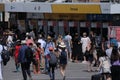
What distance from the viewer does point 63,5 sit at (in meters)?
40.2

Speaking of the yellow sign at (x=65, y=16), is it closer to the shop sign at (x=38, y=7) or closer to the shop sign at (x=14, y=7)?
the shop sign at (x=38, y=7)

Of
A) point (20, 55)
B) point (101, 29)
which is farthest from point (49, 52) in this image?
point (101, 29)

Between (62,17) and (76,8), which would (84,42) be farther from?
(62,17)

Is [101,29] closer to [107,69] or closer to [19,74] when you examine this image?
[19,74]

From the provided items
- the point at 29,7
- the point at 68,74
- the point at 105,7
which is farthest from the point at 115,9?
the point at 68,74

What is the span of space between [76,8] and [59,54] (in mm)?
14100

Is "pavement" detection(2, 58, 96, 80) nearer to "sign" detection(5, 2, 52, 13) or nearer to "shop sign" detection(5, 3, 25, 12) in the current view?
"sign" detection(5, 2, 52, 13)

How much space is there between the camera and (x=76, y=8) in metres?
39.1

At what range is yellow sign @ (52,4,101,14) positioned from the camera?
3794cm

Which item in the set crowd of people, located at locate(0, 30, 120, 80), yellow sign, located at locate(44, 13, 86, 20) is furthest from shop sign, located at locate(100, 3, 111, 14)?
yellow sign, located at locate(44, 13, 86, 20)

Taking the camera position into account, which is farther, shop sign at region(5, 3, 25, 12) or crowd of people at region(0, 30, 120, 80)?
shop sign at region(5, 3, 25, 12)

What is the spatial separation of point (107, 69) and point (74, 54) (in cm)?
1443

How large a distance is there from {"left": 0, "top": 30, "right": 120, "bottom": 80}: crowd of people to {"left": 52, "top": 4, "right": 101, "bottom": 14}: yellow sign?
1.75 m

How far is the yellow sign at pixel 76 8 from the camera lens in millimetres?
37938
